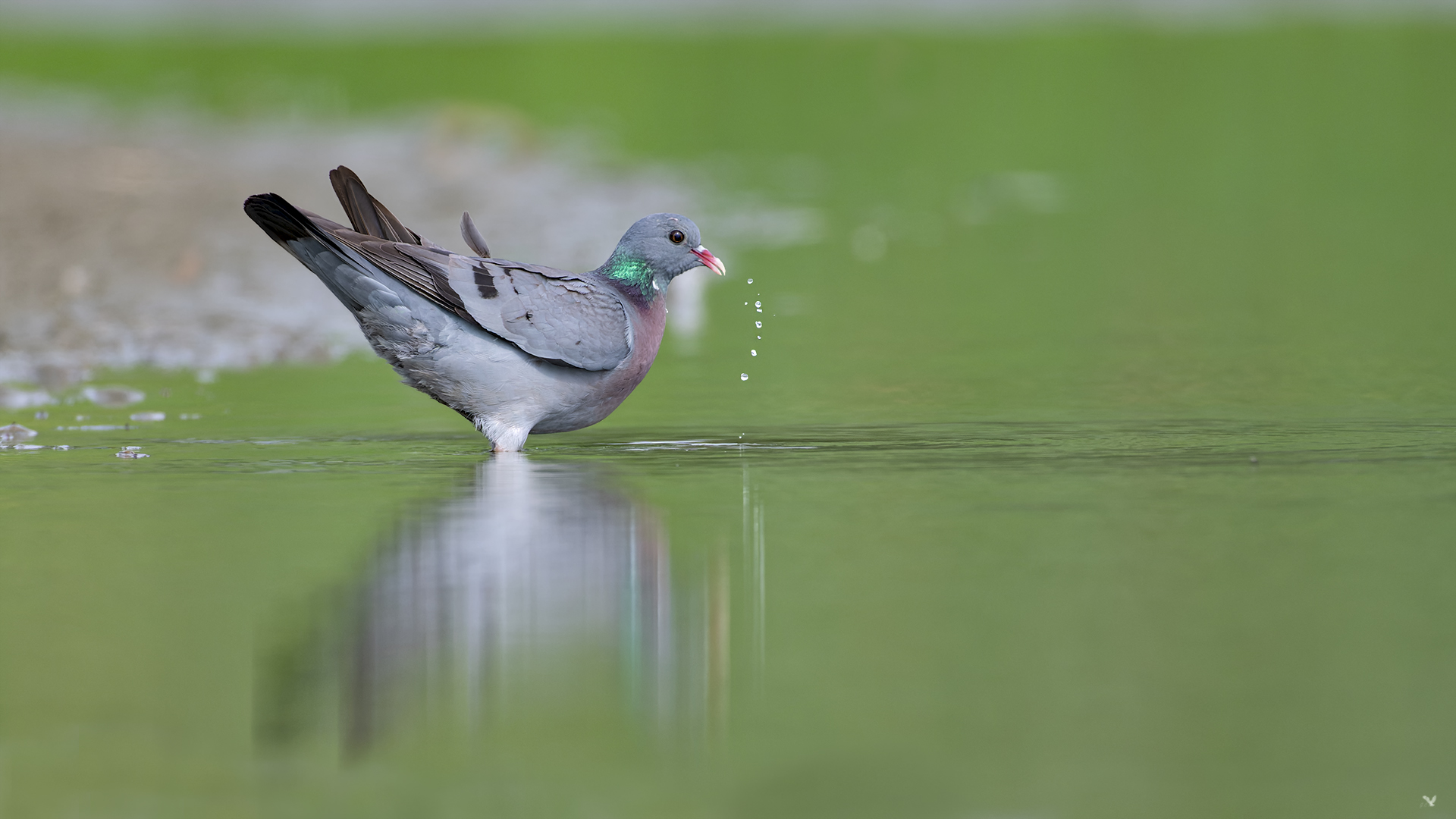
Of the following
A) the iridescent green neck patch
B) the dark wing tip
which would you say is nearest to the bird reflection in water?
the dark wing tip

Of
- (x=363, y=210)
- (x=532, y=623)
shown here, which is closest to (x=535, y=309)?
(x=363, y=210)

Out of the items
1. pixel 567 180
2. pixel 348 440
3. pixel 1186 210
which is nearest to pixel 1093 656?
pixel 348 440

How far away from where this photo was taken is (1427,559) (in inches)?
208

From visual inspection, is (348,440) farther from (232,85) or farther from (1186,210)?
(232,85)

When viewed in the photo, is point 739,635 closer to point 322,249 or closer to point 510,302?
point 510,302

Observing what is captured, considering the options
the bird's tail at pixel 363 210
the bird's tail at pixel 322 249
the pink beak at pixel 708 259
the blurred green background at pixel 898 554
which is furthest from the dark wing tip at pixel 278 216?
the pink beak at pixel 708 259

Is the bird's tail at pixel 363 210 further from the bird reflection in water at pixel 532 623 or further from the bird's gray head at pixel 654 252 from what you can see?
the bird reflection in water at pixel 532 623

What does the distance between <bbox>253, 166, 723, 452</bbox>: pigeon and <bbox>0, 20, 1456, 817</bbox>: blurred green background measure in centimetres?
24

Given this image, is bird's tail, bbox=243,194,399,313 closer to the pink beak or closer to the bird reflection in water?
the pink beak

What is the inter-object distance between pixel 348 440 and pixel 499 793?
14.3ft

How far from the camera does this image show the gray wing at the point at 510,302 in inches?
299

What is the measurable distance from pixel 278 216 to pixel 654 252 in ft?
4.89

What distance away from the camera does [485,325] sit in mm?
7574

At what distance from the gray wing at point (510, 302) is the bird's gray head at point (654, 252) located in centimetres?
39
